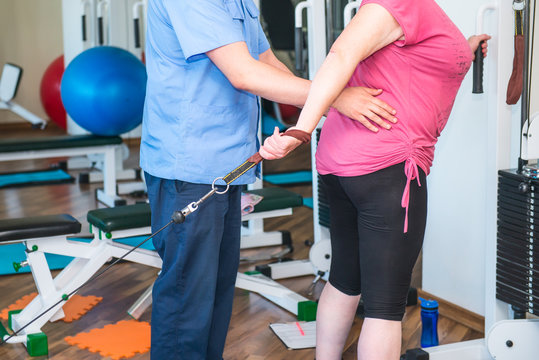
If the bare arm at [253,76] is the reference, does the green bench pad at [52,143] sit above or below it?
below

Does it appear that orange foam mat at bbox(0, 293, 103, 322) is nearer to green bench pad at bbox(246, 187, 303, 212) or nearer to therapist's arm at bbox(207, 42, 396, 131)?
green bench pad at bbox(246, 187, 303, 212)

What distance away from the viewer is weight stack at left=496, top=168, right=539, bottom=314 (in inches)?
77.1

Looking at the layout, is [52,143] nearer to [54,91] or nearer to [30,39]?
[54,91]

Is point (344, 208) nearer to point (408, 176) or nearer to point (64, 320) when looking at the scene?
point (408, 176)

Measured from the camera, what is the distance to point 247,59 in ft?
4.83

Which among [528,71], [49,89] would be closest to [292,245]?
[528,71]

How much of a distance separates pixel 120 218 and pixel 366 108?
4.47 feet

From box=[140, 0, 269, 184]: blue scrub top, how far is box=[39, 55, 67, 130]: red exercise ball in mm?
5039

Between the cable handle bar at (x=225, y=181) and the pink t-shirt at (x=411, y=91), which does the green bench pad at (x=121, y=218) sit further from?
the pink t-shirt at (x=411, y=91)

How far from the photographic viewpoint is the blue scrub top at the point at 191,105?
1.53 metres

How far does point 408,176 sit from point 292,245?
216cm

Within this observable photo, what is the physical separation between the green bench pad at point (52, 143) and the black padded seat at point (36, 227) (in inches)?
73.5

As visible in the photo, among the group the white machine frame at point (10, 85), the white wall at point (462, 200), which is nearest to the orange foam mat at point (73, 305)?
the white wall at point (462, 200)

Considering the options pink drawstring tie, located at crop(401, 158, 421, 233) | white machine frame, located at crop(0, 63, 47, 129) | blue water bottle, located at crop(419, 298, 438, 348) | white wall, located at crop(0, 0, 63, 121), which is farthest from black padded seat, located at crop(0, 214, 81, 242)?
white wall, located at crop(0, 0, 63, 121)
